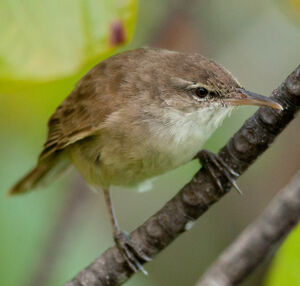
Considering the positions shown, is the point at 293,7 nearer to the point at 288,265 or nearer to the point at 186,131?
the point at 186,131

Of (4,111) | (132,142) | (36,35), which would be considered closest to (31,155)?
(4,111)

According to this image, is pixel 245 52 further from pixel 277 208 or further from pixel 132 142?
pixel 277 208

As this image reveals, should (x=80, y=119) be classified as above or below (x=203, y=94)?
above

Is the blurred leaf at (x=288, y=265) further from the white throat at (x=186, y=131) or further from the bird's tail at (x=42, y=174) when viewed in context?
the bird's tail at (x=42, y=174)

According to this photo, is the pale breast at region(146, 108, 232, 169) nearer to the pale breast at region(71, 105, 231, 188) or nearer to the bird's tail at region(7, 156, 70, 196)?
the pale breast at region(71, 105, 231, 188)

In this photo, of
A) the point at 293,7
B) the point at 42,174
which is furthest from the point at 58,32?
the point at 42,174
